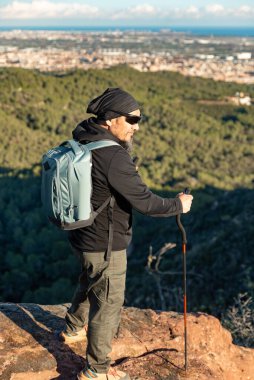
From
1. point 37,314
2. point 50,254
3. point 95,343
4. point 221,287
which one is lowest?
point 50,254

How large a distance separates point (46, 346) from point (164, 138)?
3243 cm

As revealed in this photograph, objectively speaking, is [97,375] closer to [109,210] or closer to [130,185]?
[109,210]

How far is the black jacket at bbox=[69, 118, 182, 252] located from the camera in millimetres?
2744

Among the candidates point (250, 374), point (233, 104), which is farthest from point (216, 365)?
point (233, 104)

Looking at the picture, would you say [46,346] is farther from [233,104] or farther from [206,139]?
[233,104]

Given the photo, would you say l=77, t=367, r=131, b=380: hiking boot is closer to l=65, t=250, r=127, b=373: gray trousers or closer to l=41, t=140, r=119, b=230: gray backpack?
l=65, t=250, r=127, b=373: gray trousers

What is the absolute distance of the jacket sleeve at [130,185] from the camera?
274 centimetres

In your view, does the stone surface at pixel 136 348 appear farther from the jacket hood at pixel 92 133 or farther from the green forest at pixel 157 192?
the green forest at pixel 157 192

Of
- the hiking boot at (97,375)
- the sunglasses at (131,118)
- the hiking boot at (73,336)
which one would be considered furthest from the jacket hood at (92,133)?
the hiking boot at (73,336)

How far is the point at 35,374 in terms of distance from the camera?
11.4 feet

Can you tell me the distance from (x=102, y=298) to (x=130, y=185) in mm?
857

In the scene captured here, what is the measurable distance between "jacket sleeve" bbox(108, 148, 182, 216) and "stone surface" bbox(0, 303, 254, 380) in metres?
1.57

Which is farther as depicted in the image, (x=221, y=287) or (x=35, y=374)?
(x=221, y=287)

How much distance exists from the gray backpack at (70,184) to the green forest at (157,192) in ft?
14.6
